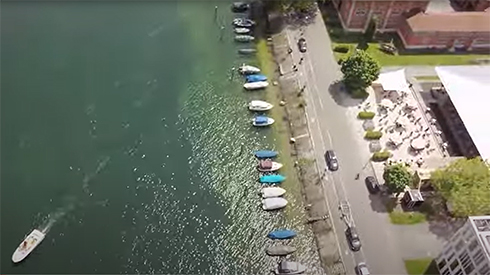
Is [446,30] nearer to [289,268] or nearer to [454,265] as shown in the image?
[454,265]

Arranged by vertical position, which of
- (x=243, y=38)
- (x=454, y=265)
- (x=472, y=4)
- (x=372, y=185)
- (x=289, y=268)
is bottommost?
(x=454, y=265)

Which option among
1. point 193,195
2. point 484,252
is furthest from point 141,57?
point 484,252

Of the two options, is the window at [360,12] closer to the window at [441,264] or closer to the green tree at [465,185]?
the green tree at [465,185]

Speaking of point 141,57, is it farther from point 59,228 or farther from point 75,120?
point 59,228

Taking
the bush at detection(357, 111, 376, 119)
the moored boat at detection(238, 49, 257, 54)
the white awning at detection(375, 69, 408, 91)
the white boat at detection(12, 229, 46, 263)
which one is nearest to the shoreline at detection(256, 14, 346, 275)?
the moored boat at detection(238, 49, 257, 54)

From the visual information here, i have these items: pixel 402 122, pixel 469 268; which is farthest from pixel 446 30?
pixel 469 268
